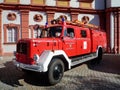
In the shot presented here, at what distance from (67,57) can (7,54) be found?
412 inches

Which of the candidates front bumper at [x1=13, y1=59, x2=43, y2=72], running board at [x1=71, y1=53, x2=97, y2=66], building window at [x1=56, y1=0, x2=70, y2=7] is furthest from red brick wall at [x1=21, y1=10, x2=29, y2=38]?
front bumper at [x1=13, y1=59, x2=43, y2=72]

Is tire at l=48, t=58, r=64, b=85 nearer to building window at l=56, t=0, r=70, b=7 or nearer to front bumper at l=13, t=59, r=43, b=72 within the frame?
front bumper at l=13, t=59, r=43, b=72

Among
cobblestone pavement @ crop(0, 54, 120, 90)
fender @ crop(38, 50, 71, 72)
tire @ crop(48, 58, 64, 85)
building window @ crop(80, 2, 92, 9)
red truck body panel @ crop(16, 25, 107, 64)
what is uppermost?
building window @ crop(80, 2, 92, 9)

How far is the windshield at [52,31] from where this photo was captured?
355 inches

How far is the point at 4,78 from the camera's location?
352 inches

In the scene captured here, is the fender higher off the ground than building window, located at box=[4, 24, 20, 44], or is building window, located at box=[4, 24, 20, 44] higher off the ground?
building window, located at box=[4, 24, 20, 44]

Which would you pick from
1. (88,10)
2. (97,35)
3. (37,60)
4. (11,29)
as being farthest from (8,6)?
(37,60)

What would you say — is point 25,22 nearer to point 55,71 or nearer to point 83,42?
point 83,42

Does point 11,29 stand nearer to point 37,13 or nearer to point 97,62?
point 37,13

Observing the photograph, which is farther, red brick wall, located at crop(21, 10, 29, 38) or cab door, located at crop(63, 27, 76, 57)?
red brick wall, located at crop(21, 10, 29, 38)

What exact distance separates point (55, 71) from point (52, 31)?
7.36 ft

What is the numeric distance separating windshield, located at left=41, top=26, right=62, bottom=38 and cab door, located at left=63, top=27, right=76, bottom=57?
0.34 m

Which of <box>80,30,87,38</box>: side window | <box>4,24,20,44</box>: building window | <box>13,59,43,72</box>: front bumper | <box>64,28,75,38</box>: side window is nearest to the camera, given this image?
<box>13,59,43,72</box>: front bumper

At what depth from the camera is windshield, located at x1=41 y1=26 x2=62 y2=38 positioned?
9.01 metres
